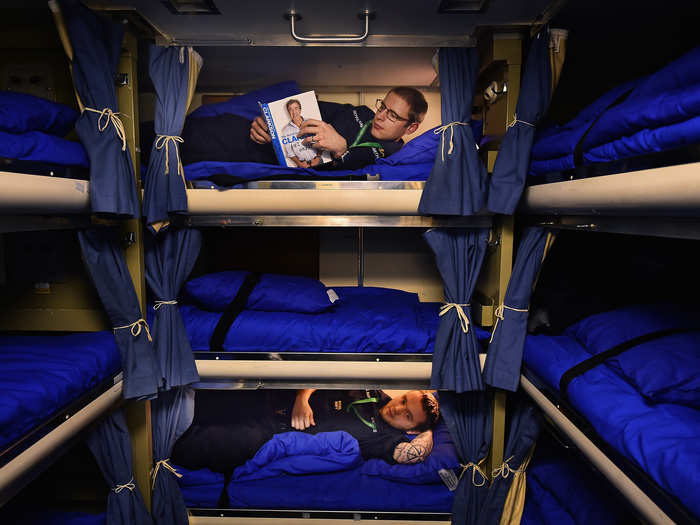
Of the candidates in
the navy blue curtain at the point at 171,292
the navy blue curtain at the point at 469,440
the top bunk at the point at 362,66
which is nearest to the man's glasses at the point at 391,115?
the top bunk at the point at 362,66

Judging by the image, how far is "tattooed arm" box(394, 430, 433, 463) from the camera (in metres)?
2.62

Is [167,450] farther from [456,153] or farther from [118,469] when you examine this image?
[456,153]

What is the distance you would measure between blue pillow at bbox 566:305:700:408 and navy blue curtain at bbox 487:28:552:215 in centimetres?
63

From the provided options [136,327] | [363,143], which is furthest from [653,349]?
[136,327]

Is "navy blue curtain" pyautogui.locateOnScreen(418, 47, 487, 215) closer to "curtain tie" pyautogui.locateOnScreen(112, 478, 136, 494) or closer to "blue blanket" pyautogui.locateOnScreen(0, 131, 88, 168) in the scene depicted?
"blue blanket" pyautogui.locateOnScreen(0, 131, 88, 168)

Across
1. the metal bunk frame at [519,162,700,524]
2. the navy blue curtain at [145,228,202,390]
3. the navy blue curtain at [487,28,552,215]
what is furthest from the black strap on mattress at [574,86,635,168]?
the navy blue curtain at [145,228,202,390]

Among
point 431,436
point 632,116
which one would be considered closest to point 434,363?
point 431,436

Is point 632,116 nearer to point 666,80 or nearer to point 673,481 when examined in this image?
point 666,80

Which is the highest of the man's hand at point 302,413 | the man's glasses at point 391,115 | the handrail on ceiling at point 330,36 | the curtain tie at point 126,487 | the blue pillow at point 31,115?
the handrail on ceiling at point 330,36

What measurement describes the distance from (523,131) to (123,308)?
1992mm

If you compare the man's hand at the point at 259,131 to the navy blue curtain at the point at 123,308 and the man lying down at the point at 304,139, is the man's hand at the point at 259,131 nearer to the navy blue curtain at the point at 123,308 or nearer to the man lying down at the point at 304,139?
the man lying down at the point at 304,139

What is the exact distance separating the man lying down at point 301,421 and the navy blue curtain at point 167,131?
125 cm

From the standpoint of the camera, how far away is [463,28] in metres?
2.11

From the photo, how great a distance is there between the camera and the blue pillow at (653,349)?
141 cm
